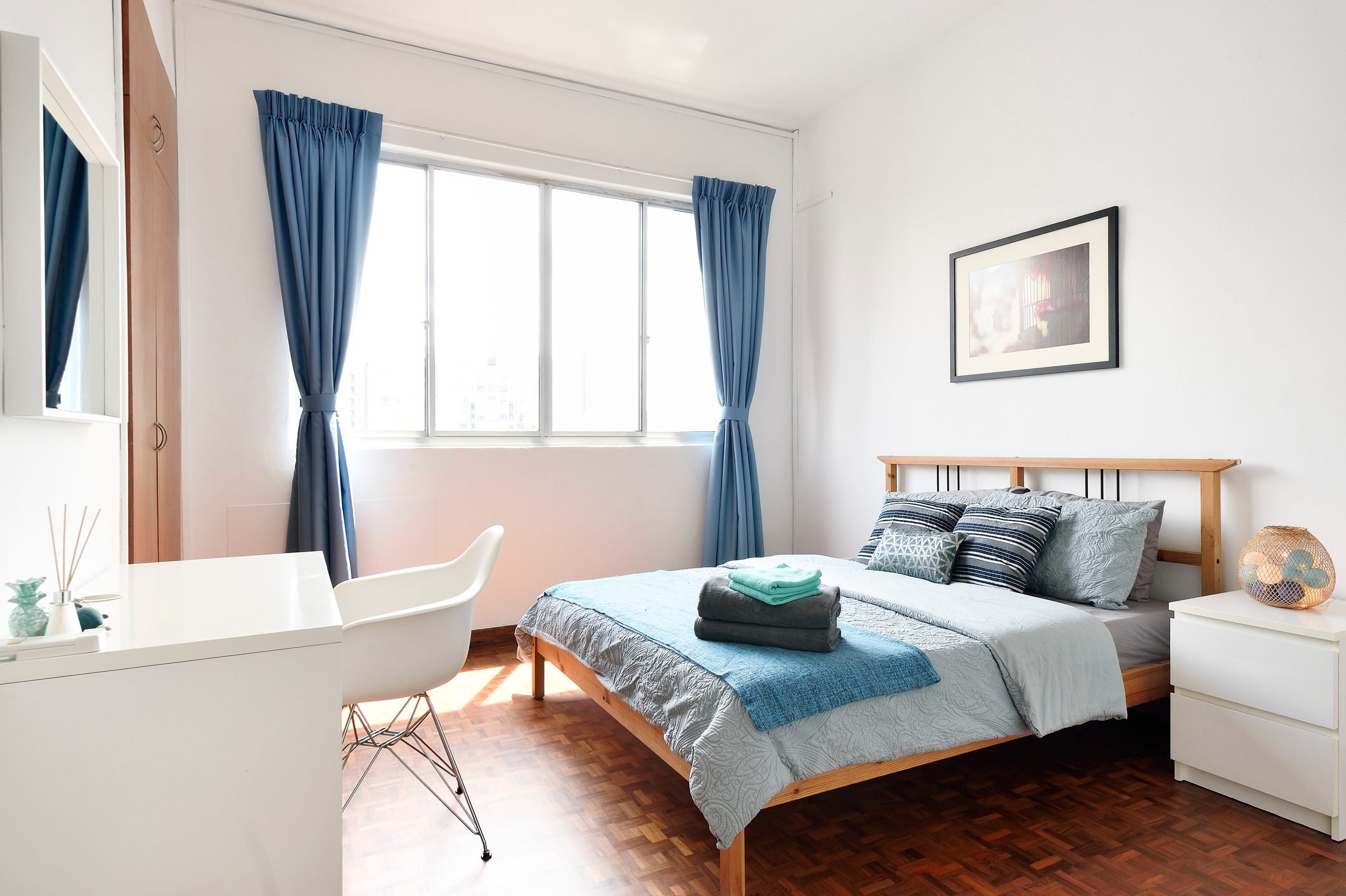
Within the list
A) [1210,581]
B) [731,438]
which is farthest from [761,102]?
[1210,581]

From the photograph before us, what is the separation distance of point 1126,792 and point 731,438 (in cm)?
281

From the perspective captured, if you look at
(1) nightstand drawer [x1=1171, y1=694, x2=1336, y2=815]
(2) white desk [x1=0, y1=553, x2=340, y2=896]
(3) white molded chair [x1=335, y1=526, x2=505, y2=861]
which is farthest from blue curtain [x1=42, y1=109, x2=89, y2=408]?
(1) nightstand drawer [x1=1171, y1=694, x2=1336, y2=815]

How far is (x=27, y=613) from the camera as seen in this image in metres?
1.15

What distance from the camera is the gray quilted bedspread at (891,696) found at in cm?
179

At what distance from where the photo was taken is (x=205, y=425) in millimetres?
3529

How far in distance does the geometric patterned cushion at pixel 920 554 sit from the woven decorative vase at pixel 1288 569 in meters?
0.97

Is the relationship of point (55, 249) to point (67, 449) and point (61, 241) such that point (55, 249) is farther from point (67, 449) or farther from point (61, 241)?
point (67, 449)

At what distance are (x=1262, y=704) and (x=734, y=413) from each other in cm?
301

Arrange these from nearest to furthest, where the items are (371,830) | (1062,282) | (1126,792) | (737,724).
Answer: (737,724)
(371,830)
(1126,792)
(1062,282)

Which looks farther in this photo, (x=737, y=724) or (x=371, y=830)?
(x=371, y=830)

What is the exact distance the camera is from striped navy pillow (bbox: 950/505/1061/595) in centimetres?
288

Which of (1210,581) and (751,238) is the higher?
(751,238)

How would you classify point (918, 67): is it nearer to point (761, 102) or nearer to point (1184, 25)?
point (761, 102)

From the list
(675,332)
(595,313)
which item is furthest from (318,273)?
(675,332)
